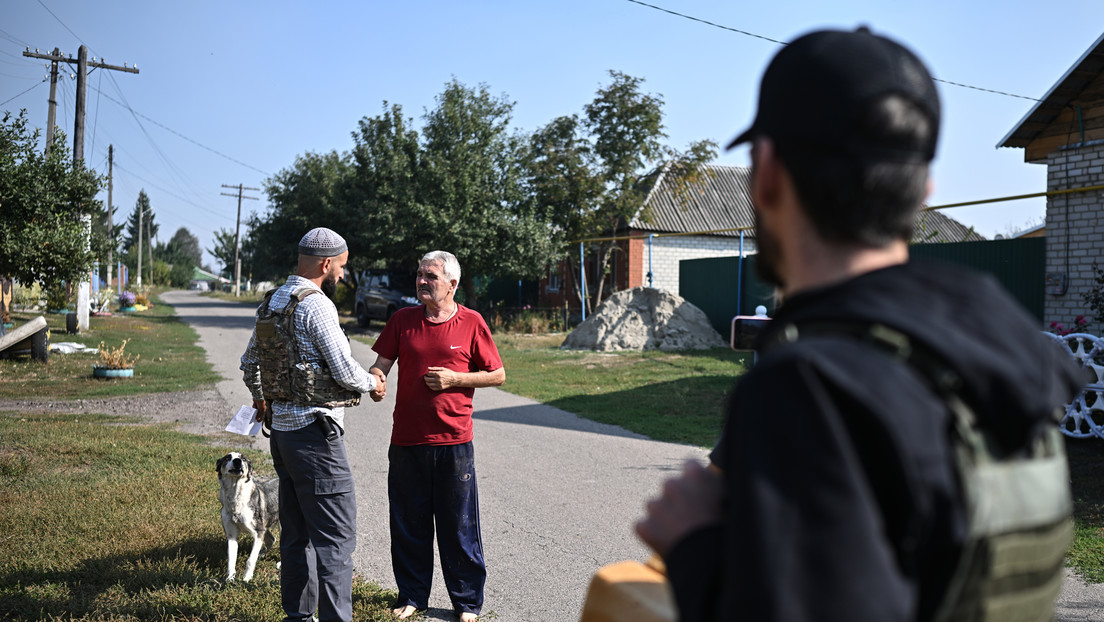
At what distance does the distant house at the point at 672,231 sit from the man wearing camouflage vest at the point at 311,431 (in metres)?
23.8

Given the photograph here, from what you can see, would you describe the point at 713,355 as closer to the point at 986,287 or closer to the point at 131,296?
the point at 986,287

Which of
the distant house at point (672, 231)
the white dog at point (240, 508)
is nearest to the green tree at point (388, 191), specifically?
the distant house at point (672, 231)

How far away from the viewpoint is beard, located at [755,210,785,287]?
3.81ft

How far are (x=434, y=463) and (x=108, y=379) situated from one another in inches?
468

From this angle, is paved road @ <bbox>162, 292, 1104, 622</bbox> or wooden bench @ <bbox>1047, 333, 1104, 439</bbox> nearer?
paved road @ <bbox>162, 292, 1104, 622</bbox>

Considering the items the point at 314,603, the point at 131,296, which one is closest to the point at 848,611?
the point at 314,603

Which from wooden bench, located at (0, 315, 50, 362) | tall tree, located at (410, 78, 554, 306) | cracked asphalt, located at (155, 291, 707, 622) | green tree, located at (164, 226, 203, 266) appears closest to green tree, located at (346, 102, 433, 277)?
tall tree, located at (410, 78, 554, 306)

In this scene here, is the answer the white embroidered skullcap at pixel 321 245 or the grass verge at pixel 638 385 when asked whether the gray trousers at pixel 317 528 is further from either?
the grass verge at pixel 638 385

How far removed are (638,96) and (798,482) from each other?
84.1 feet

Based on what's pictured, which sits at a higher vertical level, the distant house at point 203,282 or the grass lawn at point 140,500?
the distant house at point 203,282

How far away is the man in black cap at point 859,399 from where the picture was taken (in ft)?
2.99

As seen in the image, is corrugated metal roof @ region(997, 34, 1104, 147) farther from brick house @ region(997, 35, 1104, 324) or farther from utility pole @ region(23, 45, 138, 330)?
utility pole @ region(23, 45, 138, 330)

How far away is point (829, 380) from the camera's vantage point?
0.94 meters

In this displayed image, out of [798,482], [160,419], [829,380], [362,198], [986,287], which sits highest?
[362,198]
